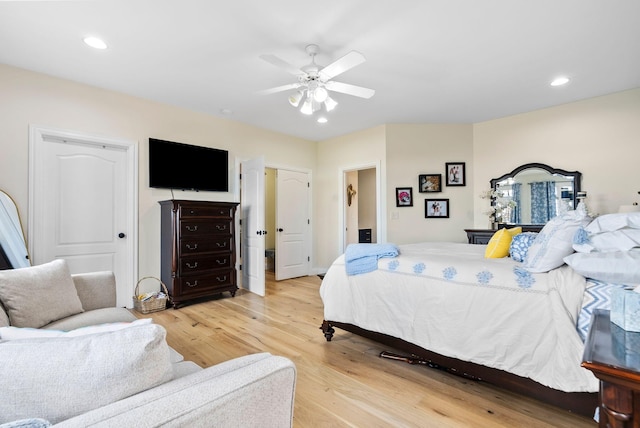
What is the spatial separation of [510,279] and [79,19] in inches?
141

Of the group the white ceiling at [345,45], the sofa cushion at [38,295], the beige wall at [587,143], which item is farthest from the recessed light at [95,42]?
the beige wall at [587,143]

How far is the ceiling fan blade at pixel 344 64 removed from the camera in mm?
2140

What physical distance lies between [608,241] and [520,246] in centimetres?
51

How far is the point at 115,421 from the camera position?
59cm

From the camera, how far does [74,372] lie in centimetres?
68

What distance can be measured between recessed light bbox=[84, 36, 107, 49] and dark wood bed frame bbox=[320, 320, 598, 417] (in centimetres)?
335

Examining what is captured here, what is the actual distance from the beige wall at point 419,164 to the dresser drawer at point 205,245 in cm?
255

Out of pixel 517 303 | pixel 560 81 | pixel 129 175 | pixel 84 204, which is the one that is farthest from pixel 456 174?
pixel 84 204

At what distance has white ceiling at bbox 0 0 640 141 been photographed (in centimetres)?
213

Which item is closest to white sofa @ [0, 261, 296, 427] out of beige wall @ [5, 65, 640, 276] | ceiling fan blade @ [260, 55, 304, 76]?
ceiling fan blade @ [260, 55, 304, 76]

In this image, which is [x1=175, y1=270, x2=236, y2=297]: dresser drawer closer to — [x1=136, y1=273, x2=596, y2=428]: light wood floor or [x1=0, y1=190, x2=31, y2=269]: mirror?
[x1=136, y1=273, x2=596, y2=428]: light wood floor

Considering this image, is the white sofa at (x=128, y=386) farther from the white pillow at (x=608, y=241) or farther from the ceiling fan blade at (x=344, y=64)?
the ceiling fan blade at (x=344, y=64)

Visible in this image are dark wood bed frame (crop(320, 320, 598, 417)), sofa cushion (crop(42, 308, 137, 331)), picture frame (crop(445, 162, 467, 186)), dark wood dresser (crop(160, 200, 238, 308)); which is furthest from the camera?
picture frame (crop(445, 162, 467, 186))

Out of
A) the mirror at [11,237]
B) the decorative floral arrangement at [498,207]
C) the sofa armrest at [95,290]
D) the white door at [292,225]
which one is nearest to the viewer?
the sofa armrest at [95,290]
